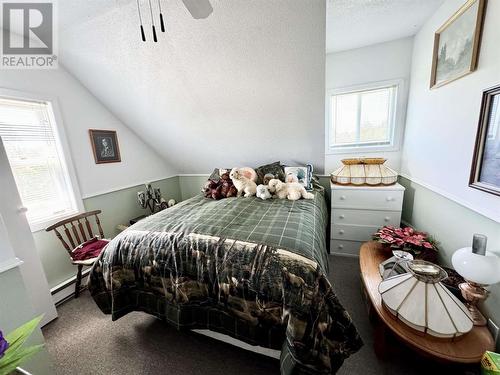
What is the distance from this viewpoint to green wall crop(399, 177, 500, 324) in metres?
1.12

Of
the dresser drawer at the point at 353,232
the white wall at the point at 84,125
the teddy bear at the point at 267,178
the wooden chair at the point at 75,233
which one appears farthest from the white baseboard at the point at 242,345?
the white wall at the point at 84,125

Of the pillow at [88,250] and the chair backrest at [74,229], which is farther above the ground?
the chair backrest at [74,229]

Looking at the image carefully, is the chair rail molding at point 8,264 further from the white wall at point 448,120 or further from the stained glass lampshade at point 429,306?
the white wall at point 448,120

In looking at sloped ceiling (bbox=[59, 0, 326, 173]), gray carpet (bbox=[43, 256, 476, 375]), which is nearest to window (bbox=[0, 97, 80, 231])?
sloped ceiling (bbox=[59, 0, 326, 173])

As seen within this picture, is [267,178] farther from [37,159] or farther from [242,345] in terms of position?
[37,159]

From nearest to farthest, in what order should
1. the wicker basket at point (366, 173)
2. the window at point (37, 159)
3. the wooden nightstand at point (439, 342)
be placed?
the wooden nightstand at point (439, 342)
the window at point (37, 159)
the wicker basket at point (366, 173)

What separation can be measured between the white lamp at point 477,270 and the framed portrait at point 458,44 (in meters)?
1.14

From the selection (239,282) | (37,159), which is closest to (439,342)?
(239,282)

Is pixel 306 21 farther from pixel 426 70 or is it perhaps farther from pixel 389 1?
pixel 426 70

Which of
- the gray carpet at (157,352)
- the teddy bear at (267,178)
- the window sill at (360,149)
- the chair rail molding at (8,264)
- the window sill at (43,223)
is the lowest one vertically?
the gray carpet at (157,352)

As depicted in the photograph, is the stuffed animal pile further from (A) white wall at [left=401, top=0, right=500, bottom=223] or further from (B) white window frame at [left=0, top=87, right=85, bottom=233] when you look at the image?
(B) white window frame at [left=0, top=87, right=85, bottom=233]

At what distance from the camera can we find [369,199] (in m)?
2.15

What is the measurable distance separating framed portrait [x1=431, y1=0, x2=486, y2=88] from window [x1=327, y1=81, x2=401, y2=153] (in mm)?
696

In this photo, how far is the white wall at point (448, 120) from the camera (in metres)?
1.17
